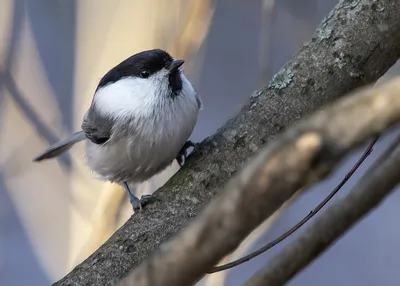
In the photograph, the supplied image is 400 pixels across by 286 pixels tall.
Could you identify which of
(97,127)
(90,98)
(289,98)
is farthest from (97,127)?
(289,98)

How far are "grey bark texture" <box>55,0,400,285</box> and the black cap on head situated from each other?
25 centimetres

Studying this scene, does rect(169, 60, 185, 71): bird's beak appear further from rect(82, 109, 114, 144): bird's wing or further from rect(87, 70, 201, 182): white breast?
rect(82, 109, 114, 144): bird's wing

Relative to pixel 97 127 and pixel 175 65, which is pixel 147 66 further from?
pixel 97 127

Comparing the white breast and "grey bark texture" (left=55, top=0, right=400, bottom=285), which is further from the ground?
the white breast

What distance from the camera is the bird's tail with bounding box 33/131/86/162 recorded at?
A: 4.48 ft

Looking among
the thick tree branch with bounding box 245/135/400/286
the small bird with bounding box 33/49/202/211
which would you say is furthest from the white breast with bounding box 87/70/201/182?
the thick tree branch with bounding box 245/135/400/286

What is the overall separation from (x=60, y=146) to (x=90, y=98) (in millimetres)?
164

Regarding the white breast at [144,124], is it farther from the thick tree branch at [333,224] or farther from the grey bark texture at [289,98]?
the thick tree branch at [333,224]

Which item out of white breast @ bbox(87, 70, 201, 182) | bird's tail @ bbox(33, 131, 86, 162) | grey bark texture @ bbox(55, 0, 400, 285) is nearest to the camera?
grey bark texture @ bbox(55, 0, 400, 285)

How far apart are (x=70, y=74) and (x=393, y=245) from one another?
147 centimetres

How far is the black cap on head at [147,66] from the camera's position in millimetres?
1120

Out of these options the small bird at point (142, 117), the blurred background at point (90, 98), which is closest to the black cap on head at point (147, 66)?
the small bird at point (142, 117)

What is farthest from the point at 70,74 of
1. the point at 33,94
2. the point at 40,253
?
the point at 40,253

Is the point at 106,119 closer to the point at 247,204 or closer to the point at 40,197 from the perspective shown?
the point at 247,204
